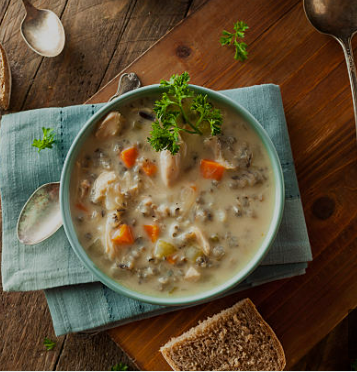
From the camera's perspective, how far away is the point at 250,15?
2854mm

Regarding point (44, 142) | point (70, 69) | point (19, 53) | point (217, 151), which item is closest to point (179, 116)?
point (217, 151)

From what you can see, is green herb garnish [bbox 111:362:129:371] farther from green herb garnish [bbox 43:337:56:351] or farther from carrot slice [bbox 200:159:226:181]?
carrot slice [bbox 200:159:226:181]

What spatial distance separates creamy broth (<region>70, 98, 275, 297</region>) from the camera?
2.26 metres

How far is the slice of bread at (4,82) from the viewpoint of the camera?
2.91 m

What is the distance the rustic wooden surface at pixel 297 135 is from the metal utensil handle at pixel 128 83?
1.9 inches

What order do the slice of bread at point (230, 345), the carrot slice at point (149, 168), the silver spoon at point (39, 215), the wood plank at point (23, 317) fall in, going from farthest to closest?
the wood plank at point (23, 317) → the slice of bread at point (230, 345) → the silver spoon at point (39, 215) → the carrot slice at point (149, 168)

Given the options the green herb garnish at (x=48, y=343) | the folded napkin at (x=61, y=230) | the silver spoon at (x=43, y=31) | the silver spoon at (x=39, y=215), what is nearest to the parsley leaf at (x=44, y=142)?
the folded napkin at (x=61, y=230)

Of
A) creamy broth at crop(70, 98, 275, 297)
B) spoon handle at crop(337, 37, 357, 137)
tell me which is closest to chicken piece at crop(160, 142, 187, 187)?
creamy broth at crop(70, 98, 275, 297)

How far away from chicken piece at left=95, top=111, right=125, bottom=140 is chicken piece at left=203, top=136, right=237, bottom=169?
43cm

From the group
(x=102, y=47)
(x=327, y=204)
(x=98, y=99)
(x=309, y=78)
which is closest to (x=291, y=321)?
(x=327, y=204)

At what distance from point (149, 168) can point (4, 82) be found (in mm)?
1222

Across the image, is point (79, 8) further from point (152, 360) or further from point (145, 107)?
point (152, 360)

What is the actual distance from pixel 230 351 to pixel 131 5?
7.22ft

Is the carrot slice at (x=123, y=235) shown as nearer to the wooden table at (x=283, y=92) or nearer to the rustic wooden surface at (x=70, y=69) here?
the wooden table at (x=283, y=92)
